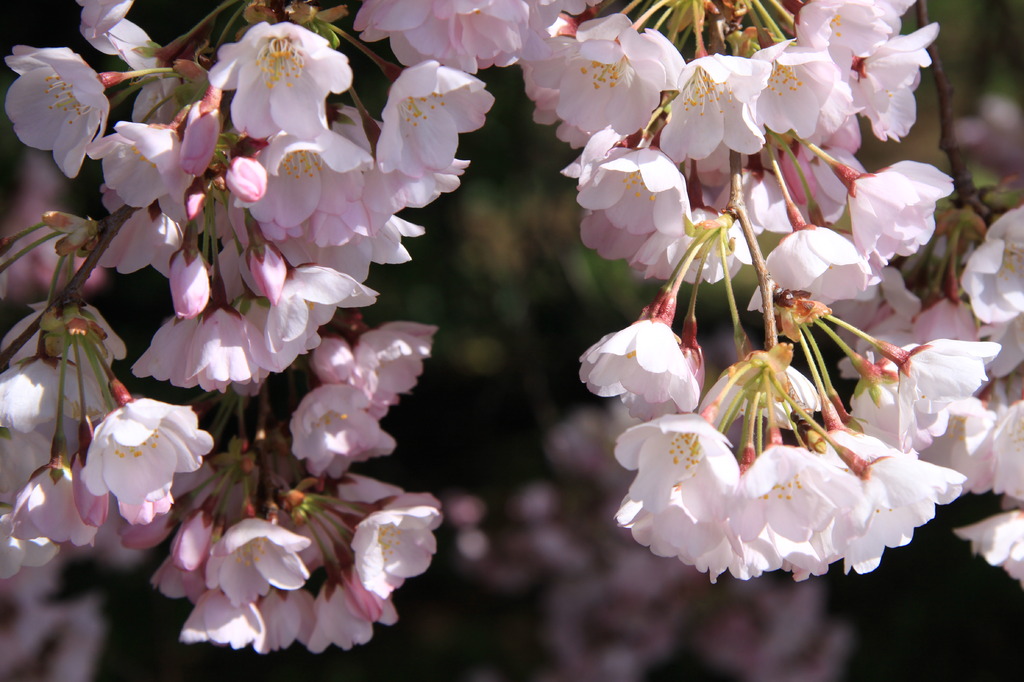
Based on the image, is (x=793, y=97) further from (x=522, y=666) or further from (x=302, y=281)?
(x=522, y=666)

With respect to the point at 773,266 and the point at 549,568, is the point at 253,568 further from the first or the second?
the point at 549,568

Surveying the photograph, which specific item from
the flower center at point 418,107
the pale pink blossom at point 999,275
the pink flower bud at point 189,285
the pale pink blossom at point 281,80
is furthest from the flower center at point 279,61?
the pale pink blossom at point 999,275

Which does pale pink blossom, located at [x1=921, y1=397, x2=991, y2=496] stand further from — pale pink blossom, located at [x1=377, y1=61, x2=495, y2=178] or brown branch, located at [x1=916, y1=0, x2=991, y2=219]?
pale pink blossom, located at [x1=377, y1=61, x2=495, y2=178]

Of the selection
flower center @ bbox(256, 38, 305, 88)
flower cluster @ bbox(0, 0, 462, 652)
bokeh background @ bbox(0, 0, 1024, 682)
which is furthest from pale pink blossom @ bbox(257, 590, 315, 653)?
bokeh background @ bbox(0, 0, 1024, 682)

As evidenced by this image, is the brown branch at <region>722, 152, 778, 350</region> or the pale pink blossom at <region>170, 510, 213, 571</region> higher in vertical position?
the brown branch at <region>722, 152, 778, 350</region>

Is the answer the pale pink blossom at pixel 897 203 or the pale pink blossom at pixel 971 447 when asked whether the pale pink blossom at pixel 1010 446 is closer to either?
the pale pink blossom at pixel 971 447
